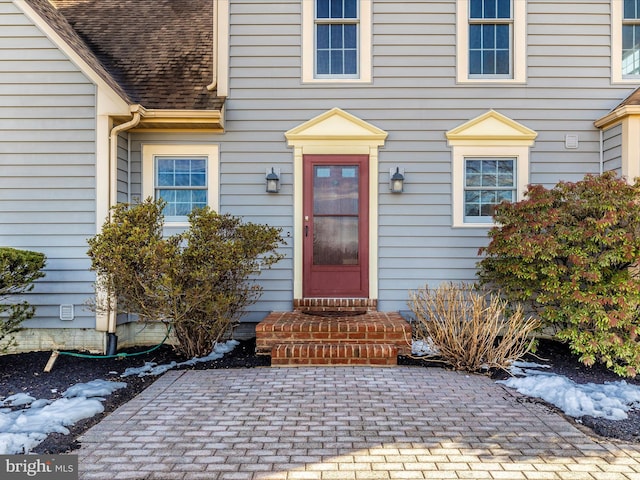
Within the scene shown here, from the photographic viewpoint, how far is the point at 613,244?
14.6 feet

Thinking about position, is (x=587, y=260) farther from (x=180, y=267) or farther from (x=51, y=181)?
(x=51, y=181)

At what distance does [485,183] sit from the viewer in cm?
600

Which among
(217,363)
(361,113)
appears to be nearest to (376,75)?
(361,113)

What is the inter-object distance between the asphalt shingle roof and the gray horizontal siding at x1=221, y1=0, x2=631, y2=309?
→ 74 centimetres

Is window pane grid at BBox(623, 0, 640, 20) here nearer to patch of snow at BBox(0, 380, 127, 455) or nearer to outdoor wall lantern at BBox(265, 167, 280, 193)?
Result: outdoor wall lantern at BBox(265, 167, 280, 193)

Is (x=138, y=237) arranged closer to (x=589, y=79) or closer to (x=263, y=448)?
(x=263, y=448)

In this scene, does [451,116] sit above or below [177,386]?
above

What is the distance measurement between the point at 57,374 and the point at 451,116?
5.64m

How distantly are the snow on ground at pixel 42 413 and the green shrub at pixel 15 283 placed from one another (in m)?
1.34

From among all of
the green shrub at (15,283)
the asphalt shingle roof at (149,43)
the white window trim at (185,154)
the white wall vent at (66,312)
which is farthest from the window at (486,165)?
the green shrub at (15,283)

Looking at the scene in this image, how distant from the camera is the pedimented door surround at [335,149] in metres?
5.95

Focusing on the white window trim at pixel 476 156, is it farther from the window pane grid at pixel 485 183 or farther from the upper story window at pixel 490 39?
the upper story window at pixel 490 39

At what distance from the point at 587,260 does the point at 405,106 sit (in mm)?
2992

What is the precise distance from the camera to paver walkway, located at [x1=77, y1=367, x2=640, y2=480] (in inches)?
102
